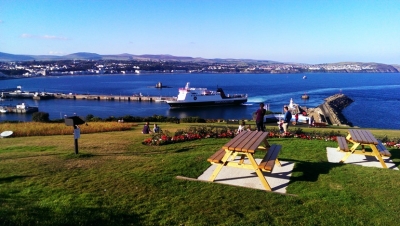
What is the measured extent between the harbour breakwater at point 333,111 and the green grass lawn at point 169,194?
2981cm

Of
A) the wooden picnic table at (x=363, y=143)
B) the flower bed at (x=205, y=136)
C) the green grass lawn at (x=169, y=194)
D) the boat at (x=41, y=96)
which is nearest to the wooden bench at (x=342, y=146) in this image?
the wooden picnic table at (x=363, y=143)

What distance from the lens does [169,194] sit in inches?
215

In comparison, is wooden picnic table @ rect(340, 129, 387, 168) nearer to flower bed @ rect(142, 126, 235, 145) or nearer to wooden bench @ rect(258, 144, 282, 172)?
wooden bench @ rect(258, 144, 282, 172)

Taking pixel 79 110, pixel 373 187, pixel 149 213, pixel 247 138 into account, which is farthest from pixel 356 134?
pixel 79 110

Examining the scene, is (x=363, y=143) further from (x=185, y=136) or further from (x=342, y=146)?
(x=185, y=136)

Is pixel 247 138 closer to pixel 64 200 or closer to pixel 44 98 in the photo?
pixel 64 200

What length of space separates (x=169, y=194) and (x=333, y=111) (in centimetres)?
4398

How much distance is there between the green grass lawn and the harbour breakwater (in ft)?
97.8

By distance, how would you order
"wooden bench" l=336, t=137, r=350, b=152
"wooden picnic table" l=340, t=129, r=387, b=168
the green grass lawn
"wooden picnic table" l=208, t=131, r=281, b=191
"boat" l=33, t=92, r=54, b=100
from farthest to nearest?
"boat" l=33, t=92, r=54, b=100
"wooden bench" l=336, t=137, r=350, b=152
"wooden picnic table" l=340, t=129, r=387, b=168
"wooden picnic table" l=208, t=131, r=281, b=191
the green grass lawn

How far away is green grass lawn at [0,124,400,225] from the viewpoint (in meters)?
4.48

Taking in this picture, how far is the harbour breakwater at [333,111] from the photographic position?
37150mm

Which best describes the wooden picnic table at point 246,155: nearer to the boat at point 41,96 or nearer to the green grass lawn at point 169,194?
the green grass lawn at point 169,194

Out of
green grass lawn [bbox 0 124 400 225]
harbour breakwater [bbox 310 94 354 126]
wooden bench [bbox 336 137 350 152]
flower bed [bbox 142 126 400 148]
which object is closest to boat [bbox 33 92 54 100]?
harbour breakwater [bbox 310 94 354 126]

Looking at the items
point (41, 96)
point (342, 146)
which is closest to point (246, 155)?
point (342, 146)
